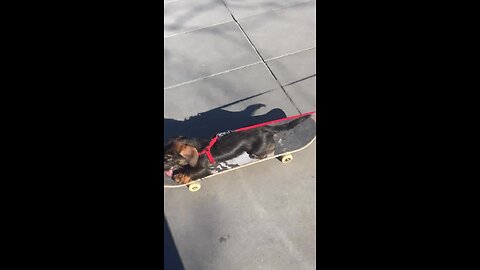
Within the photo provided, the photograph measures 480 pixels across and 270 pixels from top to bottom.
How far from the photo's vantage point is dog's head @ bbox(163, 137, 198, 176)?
4.11 m

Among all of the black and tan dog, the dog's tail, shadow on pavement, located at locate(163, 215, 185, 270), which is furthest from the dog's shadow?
shadow on pavement, located at locate(163, 215, 185, 270)

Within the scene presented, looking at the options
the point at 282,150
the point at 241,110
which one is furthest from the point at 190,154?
the point at 241,110

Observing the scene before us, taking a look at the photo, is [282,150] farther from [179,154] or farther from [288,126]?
[179,154]

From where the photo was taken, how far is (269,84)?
5.47m

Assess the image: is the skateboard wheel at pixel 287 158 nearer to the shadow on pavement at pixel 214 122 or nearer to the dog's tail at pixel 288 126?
the dog's tail at pixel 288 126

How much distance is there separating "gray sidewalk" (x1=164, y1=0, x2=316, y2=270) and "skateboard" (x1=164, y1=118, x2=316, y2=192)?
120 mm

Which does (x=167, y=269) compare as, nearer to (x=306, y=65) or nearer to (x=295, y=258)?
(x=295, y=258)

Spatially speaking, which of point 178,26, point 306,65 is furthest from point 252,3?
point 306,65

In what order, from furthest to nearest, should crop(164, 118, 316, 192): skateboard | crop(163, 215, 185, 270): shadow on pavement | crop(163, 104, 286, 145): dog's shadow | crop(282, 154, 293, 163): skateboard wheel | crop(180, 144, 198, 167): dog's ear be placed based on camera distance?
1. crop(163, 104, 286, 145): dog's shadow
2. crop(282, 154, 293, 163): skateboard wheel
3. crop(164, 118, 316, 192): skateboard
4. crop(180, 144, 198, 167): dog's ear
5. crop(163, 215, 185, 270): shadow on pavement

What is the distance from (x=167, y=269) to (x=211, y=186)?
1003 millimetres

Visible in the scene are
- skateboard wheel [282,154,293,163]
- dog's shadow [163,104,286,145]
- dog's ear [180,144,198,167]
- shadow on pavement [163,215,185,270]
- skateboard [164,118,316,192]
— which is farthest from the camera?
dog's shadow [163,104,286,145]

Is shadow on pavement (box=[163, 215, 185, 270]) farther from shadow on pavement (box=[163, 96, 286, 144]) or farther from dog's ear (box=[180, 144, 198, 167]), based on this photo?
shadow on pavement (box=[163, 96, 286, 144])

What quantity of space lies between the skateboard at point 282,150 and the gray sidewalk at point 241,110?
120mm

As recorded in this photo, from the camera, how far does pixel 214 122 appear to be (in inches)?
201
